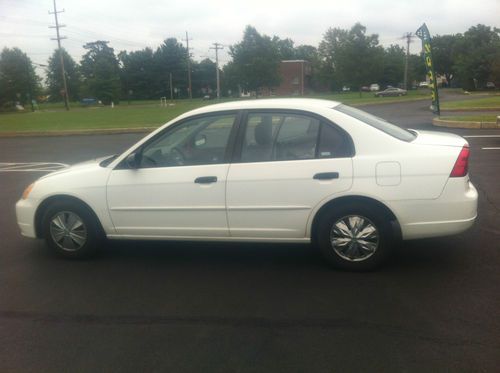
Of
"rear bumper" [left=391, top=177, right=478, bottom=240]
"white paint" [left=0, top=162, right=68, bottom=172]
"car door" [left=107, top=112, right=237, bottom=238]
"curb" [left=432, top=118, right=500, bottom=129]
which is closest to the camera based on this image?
"rear bumper" [left=391, top=177, right=478, bottom=240]

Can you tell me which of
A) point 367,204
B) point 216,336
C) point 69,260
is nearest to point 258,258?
point 367,204

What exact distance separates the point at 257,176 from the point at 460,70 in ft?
269

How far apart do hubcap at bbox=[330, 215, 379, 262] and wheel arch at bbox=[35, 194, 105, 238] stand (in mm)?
2411

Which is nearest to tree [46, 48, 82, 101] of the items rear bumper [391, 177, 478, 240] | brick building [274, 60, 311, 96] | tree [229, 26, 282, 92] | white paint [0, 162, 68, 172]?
brick building [274, 60, 311, 96]

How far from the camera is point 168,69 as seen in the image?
96438 mm

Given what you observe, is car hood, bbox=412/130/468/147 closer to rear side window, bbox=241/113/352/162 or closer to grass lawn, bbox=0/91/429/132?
rear side window, bbox=241/113/352/162

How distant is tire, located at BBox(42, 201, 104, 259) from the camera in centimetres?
514

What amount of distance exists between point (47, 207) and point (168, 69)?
312 ft

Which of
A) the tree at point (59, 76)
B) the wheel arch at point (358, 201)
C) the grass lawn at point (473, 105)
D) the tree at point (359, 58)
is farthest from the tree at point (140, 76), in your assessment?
the wheel arch at point (358, 201)

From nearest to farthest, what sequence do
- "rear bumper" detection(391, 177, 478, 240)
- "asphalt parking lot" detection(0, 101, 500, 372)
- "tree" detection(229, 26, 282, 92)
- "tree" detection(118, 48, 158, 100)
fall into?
"asphalt parking lot" detection(0, 101, 500, 372)
"rear bumper" detection(391, 177, 478, 240)
"tree" detection(229, 26, 282, 92)
"tree" detection(118, 48, 158, 100)

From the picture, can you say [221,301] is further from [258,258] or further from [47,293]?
[47,293]

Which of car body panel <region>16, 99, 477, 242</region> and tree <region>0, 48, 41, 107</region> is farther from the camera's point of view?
tree <region>0, 48, 41, 107</region>

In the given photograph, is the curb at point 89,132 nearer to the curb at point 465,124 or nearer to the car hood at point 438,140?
the curb at point 465,124

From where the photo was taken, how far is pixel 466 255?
4.93m
